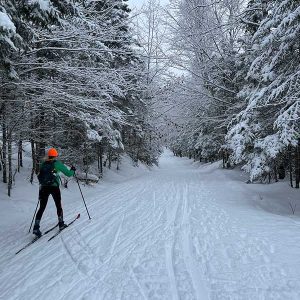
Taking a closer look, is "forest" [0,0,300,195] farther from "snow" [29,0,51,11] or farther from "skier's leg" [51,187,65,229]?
"skier's leg" [51,187,65,229]

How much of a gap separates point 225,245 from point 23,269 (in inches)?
141

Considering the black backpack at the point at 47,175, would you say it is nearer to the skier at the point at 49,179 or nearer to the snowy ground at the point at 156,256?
the skier at the point at 49,179

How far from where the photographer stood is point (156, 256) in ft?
17.7

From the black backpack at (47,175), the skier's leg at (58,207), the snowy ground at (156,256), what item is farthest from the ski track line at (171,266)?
the black backpack at (47,175)

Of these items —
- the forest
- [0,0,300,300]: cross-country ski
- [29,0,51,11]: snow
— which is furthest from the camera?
the forest

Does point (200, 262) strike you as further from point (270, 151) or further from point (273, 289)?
point (270, 151)

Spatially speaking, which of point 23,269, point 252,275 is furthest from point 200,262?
point 23,269

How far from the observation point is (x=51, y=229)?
7754 millimetres

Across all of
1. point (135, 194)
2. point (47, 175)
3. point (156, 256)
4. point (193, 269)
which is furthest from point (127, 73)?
point (193, 269)

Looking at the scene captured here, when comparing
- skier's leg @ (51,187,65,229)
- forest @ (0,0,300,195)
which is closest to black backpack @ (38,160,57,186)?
skier's leg @ (51,187,65,229)

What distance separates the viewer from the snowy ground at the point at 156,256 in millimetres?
4168

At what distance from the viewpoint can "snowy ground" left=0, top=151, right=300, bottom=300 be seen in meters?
4.17

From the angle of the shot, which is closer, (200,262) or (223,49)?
(200,262)

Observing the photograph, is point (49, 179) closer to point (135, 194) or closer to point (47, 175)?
point (47, 175)
